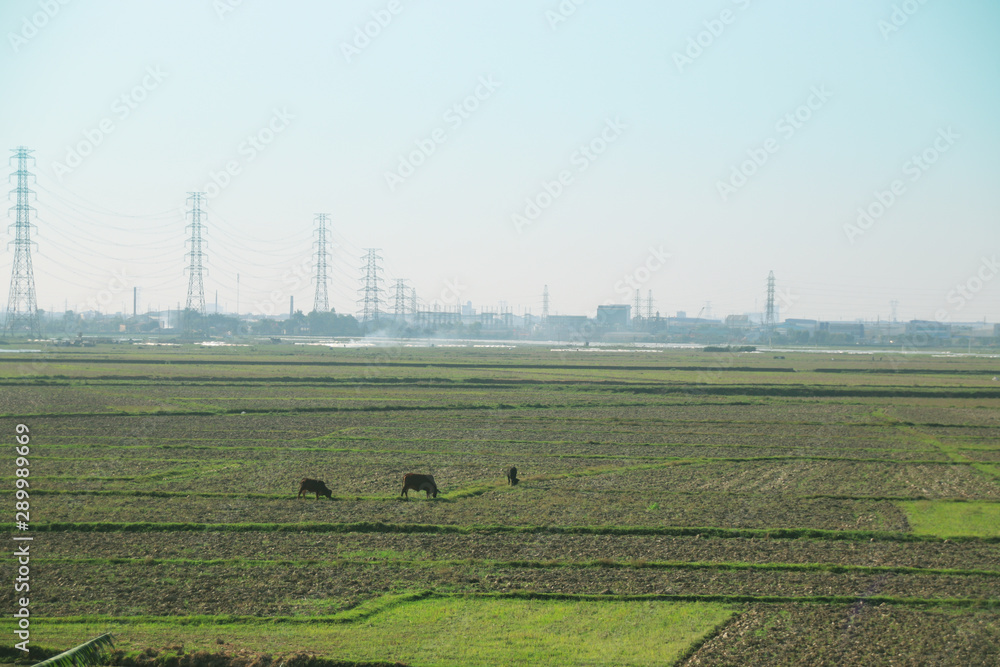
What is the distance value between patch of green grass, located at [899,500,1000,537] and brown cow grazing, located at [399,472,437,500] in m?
9.19

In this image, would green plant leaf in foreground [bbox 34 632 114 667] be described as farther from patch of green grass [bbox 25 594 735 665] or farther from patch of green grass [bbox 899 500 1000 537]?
patch of green grass [bbox 899 500 1000 537]

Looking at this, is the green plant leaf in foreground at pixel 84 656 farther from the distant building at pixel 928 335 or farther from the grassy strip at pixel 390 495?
the distant building at pixel 928 335

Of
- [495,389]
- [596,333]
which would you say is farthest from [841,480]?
[596,333]

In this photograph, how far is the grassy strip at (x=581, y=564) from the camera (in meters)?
12.3

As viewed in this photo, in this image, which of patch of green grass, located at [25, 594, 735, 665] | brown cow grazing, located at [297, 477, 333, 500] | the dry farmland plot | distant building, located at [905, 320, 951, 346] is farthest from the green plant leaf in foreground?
distant building, located at [905, 320, 951, 346]

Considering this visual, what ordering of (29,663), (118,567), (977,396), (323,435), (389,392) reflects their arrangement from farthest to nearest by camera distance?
1. (977,396)
2. (389,392)
3. (323,435)
4. (118,567)
5. (29,663)

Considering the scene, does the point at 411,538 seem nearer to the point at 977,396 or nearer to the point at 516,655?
the point at 516,655

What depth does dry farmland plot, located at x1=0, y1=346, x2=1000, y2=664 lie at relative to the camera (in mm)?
9914

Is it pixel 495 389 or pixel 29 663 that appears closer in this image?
pixel 29 663

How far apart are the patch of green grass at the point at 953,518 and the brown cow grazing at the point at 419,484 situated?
30.2 ft

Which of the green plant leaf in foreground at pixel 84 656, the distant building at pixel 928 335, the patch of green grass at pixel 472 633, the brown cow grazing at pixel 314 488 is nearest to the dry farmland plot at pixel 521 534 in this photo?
the patch of green grass at pixel 472 633

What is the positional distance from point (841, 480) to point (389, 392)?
87.2 ft

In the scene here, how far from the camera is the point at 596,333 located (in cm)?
19800

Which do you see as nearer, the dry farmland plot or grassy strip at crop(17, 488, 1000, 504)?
the dry farmland plot
